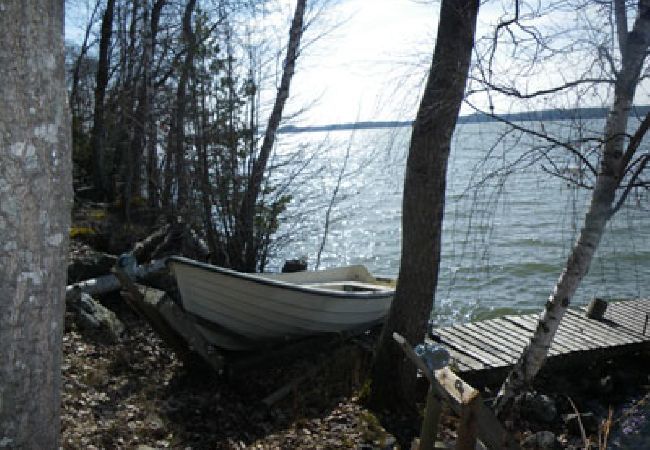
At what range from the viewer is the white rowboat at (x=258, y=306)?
23.3 feet

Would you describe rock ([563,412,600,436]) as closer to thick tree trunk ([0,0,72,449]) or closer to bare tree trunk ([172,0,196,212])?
thick tree trunk ([0,0,72,449])

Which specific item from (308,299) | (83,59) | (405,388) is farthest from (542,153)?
(83,59)

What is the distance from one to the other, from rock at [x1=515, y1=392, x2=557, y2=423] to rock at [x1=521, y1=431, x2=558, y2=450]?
0.76m

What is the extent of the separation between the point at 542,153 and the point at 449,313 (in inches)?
370

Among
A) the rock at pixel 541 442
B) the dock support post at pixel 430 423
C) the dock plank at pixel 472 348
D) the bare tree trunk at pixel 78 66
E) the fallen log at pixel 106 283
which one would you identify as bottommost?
the rock at pixel 541 442

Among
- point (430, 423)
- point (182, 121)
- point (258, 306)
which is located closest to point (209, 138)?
point (182, 121)

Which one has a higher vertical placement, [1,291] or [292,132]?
[292,132]

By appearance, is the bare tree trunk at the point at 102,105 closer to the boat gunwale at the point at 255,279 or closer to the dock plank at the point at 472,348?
the boat gunwale at the point at 255,279

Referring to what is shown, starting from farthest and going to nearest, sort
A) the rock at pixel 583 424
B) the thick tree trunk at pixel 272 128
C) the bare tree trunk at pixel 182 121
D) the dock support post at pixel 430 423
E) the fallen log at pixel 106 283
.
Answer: the thick tree trunk at pixel 272 128, the bare tree trunk at pixel 182 121, the fallen log at pixel 106 283, the rock at pixel 583 424, the dock support post at pixel 430 423

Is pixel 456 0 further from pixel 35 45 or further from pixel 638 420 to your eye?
pixel 638 420

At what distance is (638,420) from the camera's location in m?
7.22

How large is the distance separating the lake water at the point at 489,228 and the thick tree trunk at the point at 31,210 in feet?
10.8

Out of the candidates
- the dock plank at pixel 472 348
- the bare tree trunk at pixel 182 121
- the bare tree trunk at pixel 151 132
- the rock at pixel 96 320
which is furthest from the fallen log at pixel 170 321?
the bare tree trunk at pixel 151 132

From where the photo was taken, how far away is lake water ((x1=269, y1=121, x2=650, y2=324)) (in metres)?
5.39
